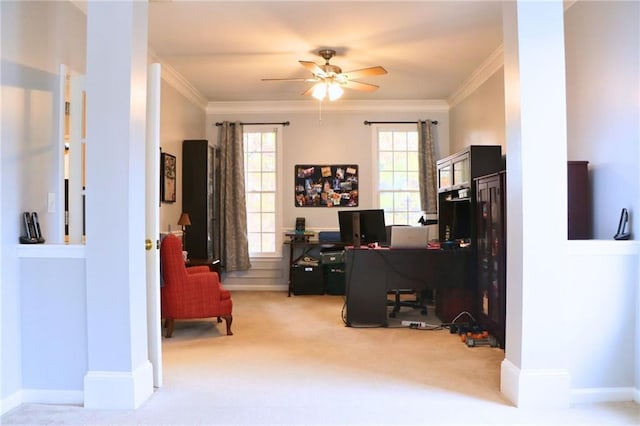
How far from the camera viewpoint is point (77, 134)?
115 inches

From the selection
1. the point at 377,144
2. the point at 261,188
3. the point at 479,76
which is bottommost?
the point at 261,188

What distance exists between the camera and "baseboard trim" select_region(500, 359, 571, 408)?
101 inches

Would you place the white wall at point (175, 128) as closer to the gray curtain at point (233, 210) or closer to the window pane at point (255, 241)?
the gray curtain at point (233, 210)

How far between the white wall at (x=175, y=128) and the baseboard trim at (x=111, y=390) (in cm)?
279

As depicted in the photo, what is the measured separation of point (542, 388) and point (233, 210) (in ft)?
16.2

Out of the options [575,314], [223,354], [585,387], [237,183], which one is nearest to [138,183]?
[223,354]

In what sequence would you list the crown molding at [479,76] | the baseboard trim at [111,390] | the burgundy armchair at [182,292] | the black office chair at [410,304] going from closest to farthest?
1. the baseboard trim at [111,390]
2. the burgundy armchair at [182,292]
3. the crown molding at [479,76]
4. the black office chair at [410,304]

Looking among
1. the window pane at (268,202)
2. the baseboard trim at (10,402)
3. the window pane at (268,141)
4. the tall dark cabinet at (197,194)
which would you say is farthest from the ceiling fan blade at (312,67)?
the baseboard trim at (10,402)

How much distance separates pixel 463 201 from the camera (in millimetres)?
5039

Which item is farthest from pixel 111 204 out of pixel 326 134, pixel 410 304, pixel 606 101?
pixel 326 134

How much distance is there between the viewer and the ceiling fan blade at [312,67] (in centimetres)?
423

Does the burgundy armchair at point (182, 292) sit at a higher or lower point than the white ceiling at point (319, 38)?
lower

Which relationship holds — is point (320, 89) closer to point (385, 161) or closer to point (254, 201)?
point (385, 161)

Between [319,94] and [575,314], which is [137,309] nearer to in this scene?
[575,314]
